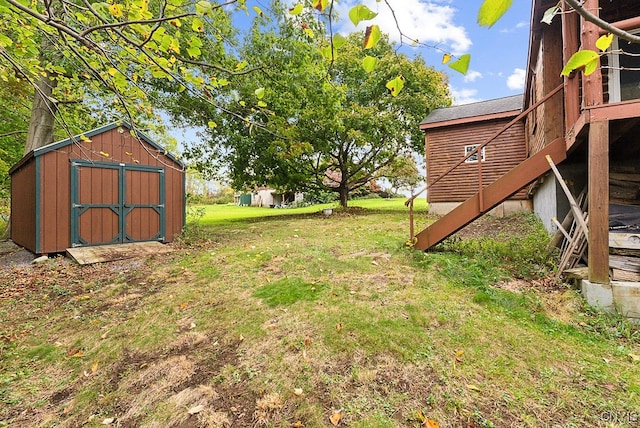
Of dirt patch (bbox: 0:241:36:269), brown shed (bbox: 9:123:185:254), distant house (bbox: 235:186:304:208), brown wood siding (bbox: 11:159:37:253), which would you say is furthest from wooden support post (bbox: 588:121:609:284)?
distant house (bbox: 235:186:304:208)

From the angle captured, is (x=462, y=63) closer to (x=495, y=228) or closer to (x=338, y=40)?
(x=338, y=40)

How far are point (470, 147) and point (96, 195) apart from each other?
11814 mm

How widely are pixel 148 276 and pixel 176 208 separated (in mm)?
3331

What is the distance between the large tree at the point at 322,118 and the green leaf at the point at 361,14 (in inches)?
325

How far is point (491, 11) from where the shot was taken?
861 mm

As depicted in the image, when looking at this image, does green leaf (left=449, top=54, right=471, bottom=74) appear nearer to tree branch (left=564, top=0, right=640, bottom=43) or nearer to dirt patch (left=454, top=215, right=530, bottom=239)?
tree branch (left=564, top=0, right=640, bottom=43)

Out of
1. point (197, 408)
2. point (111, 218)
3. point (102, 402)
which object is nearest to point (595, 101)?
point (197, 408)

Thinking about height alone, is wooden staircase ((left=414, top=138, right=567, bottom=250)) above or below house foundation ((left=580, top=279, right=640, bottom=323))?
above

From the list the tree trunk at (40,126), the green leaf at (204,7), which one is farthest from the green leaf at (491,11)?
the tree trunk at (40,126)

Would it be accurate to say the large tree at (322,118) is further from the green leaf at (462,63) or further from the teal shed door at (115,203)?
the green leaf at (462,63)

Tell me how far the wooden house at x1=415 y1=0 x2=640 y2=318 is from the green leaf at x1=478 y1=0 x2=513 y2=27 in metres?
1.63

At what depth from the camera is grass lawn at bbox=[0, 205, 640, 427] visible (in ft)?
6.84

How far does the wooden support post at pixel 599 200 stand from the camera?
321cm

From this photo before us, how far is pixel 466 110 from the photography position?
39.1 feet
